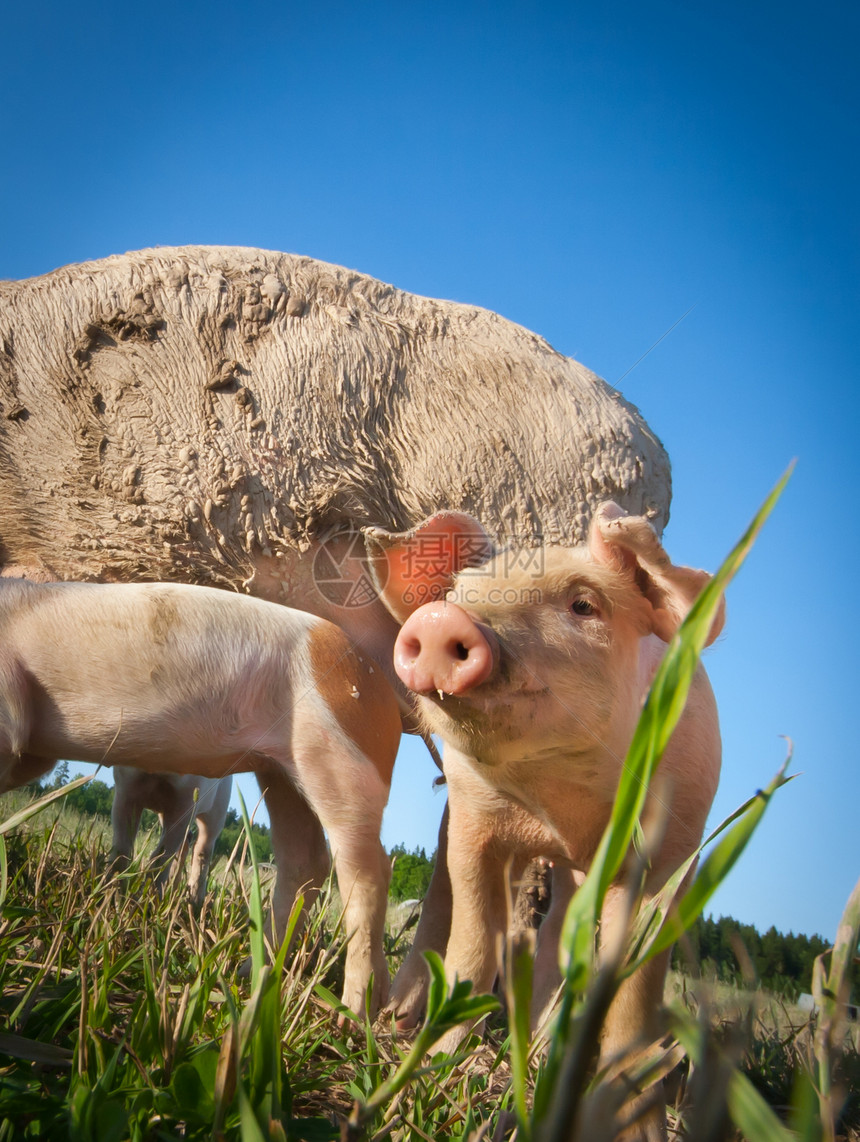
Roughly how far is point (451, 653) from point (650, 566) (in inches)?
19.1

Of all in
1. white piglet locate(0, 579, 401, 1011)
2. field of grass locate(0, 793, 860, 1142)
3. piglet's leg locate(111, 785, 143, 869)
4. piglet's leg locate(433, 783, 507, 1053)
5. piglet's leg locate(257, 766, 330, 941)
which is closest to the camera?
field of grass locate(0, 793, 860, 1142)

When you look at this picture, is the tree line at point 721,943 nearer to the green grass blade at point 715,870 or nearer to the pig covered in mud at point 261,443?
the green grass blade at point 715,870

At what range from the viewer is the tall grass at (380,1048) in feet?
1.68

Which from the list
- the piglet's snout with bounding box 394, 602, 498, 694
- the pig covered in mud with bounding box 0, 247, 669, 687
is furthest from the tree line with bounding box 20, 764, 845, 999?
the pig covered in mud with bounding box 0, 247, 669, 687

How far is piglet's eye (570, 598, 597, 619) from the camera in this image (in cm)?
175

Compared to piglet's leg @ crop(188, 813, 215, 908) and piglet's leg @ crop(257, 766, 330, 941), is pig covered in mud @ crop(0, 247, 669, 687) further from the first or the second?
piglet's leg @ crop(188, 813, 215, 908)

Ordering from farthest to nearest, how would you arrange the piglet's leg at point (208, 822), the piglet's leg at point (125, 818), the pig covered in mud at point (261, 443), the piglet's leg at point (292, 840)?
1. the piglet's leg at point (208, 822)
2. the piglet's leg at point (125, 818)
3. the pig covered in mud at point (261, 443)
4. the piglet's leg at point (292, 840)

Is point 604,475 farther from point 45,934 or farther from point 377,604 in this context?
point 45,934

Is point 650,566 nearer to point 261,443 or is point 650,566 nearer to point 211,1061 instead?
point 211,1061

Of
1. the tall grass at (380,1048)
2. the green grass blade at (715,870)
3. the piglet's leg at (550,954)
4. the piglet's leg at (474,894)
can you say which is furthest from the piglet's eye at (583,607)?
the green grass blade at (715,870)

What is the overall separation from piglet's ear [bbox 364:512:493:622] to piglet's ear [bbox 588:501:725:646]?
0.33m

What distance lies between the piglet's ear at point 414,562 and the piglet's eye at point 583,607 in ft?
0.99

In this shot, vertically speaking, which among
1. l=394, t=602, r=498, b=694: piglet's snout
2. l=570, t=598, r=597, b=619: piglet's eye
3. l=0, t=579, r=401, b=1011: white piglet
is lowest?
l=0, t=579, r=401, b=1011: white piglet

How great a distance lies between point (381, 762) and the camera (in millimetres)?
2525
